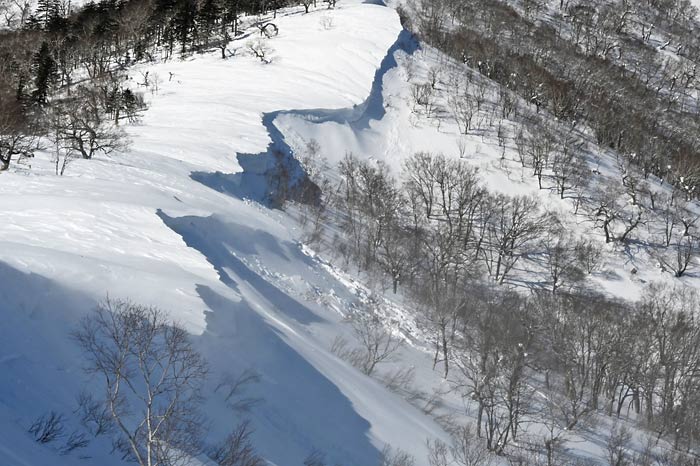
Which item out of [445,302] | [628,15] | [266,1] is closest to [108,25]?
[266,1]

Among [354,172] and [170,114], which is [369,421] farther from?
[170,114]

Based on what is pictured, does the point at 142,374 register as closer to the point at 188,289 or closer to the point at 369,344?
the point at 188,289

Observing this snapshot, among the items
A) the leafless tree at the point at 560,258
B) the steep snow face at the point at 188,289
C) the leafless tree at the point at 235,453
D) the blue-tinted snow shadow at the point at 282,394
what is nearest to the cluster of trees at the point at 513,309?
the leafless tree at the point at 560,258

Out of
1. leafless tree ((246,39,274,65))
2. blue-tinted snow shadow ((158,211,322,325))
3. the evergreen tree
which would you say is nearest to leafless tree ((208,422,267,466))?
blue-tinted snow shadow ((158,211,322,325))

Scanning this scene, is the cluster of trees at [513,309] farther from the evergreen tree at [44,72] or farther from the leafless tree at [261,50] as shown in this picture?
the evergreen tree at [44,72]

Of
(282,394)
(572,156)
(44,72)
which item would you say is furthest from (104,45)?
(282,394)

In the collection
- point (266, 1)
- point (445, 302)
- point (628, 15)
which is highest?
point (628, 15)

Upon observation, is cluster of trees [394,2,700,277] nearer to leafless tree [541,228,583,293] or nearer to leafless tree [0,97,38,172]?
leafless tree [541,228,583,293]

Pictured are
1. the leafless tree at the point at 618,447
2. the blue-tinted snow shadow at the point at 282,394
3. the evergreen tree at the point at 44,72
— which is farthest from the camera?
the evergreen tree at the point at 44,72
